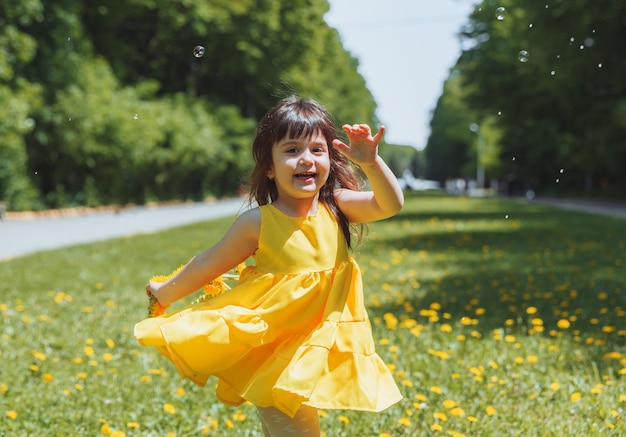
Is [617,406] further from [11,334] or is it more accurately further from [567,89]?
[567,89]

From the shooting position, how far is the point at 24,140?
74.1 feet

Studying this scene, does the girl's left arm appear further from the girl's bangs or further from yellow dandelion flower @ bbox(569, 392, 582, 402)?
yellow dandelion flower @ bbox(569, 392, 582, 402)

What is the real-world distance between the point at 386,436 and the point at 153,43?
32.1 m

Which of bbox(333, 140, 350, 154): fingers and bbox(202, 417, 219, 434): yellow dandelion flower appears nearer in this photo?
bbox(333, 140, 350, 154): fingers

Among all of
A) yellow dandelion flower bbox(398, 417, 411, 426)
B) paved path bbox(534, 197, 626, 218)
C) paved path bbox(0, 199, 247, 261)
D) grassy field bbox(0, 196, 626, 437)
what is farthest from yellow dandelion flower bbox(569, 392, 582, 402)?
paved path bbox(534, 197, 626, 218)

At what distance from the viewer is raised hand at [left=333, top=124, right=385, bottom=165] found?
2.70 metres

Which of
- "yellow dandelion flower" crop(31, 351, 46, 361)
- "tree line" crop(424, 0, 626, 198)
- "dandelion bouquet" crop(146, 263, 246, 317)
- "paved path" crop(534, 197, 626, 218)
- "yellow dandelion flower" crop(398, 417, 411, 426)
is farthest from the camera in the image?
"paved path" crop(534, 197, 626, 218)

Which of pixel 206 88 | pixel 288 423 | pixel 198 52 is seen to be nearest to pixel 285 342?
pixel 288 423

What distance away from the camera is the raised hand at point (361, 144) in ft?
8.84

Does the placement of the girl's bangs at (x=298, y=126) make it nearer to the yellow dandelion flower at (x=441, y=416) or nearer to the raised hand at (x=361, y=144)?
the raised hand at (x=361, y=144)

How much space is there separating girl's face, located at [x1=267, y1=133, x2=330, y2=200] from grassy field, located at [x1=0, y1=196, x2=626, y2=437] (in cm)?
131

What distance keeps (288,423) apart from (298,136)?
3.32 feet

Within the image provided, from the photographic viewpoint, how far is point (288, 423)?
2.83 meters

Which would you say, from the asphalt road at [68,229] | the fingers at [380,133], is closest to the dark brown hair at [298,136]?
the fingers at [380,133]
